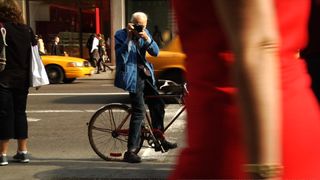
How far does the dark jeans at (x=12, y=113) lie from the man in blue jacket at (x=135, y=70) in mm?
1048

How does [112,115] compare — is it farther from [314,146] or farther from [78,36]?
[78,36]

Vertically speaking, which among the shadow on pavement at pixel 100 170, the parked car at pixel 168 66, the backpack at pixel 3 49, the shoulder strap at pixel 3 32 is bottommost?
the shadow on pavement at pixel 100 170

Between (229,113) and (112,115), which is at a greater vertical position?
(229,113)

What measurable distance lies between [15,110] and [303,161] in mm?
5459

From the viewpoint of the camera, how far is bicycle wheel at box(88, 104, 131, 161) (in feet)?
22.5

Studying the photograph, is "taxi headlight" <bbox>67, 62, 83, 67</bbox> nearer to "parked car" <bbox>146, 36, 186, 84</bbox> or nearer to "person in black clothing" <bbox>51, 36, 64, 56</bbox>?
"person in black clothing" <bbox>51, 36, 64, 56</bbox>

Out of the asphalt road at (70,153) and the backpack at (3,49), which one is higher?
the backpack at (3,49)

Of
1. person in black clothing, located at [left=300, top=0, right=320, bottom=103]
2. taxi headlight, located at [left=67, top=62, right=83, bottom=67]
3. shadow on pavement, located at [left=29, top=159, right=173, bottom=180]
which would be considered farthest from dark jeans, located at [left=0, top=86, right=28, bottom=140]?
taxi headlight, located at [left=67, top=62, right=83, bottom=67]

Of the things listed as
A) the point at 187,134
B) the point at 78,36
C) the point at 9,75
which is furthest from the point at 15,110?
the point at 78,36

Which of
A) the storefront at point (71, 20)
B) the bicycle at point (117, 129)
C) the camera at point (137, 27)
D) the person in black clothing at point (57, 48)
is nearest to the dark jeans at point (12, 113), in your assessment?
the bicycle at point (117, 129)

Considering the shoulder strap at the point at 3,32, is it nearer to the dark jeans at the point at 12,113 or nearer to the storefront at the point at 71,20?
the dark jeans at the point at 12,113

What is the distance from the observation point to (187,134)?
147cm

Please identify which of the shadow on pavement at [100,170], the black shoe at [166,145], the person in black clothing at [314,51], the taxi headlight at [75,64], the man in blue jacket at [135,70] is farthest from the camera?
the taxi headlight at [75,64]

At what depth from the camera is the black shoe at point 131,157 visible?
6551 mm
